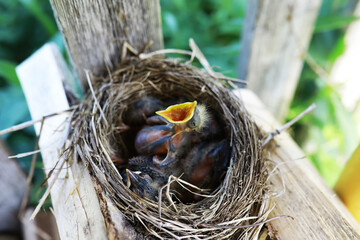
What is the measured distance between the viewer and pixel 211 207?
876mm

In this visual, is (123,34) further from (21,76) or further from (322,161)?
(322,161)

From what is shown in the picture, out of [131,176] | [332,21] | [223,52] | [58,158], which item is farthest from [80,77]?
[332,21]

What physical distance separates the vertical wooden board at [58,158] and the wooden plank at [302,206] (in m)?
0.50

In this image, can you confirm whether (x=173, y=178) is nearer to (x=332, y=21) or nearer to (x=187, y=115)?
(x=187, y=115)

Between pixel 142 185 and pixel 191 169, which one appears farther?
pixel 191 169

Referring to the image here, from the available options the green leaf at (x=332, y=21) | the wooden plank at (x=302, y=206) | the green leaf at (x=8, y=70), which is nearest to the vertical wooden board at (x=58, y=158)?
the wooden plank at (x=302, y=206)

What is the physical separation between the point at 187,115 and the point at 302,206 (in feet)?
1.44

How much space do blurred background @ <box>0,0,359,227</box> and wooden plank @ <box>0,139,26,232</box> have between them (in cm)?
12

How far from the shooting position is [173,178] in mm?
900

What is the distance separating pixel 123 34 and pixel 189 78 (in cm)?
30

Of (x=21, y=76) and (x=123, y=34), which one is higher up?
(x=21, y=76)

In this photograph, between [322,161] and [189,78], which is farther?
[322,161]

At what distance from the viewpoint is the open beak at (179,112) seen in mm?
927

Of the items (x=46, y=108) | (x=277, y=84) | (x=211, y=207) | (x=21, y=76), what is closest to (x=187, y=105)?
(x=211, y=207)
